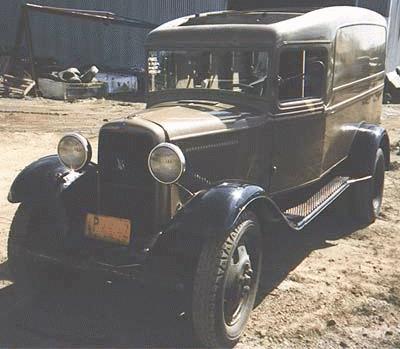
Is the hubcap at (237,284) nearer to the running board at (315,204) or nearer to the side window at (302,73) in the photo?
the running board at (315,204)

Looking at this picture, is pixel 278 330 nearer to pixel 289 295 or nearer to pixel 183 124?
pixel 289 295

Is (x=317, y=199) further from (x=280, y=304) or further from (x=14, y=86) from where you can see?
(x=14, y=86)

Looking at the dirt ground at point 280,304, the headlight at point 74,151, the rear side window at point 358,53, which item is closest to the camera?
the dirt ground at point 280,304

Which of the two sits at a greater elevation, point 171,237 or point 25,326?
point 171,237

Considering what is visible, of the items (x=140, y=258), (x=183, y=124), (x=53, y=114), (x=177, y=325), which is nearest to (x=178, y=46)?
(x=183, y=124)

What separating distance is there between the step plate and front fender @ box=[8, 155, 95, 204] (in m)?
1.75

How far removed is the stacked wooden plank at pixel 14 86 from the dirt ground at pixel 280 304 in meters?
11.1

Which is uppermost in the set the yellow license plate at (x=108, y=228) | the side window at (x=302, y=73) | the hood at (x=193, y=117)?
the side window at (x=302, y=73)

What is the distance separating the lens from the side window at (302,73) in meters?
4.66

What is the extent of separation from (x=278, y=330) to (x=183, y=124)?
1.54 meters

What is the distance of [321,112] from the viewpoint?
17.0 ft

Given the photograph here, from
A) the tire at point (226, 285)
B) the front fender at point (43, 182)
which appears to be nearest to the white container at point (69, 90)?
the front fender at point (43, 182)

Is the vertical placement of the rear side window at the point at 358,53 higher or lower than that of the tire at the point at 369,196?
higher

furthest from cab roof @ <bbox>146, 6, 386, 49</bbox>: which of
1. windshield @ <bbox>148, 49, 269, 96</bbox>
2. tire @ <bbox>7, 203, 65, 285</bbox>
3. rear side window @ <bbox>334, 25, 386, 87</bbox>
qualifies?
tire @ <bbox>7, 203, 65, 285</bbox>
